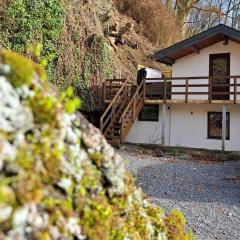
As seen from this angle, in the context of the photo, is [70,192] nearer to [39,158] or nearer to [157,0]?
[39,158]

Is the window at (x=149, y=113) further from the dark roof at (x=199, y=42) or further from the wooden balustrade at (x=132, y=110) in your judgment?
the dark roof at (x=199, y=42)

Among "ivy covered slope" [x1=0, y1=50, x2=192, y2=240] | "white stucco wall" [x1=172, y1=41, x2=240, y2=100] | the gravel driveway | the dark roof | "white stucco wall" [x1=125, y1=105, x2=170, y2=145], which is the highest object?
the dark roof

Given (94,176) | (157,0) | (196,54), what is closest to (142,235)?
(94,176)

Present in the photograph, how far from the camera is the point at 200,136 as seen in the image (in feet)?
59.0

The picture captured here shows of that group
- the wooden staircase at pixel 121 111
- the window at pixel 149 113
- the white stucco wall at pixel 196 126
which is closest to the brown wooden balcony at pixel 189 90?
the wooden staircase at pixel 121 111

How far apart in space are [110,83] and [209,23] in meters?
21.4

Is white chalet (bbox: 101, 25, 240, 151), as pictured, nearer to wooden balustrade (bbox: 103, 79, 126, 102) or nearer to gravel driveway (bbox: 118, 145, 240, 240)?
wooden balustrade (bbox: 103, 79, 126, 102)

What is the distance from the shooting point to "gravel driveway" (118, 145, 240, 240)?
7016 millimetres

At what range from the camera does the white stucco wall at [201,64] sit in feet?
56.5

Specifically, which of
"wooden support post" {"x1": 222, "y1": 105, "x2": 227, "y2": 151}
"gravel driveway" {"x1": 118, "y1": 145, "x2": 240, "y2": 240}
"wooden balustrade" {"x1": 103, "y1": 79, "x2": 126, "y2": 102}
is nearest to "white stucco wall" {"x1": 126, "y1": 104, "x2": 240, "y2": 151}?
"wooden support post" {"x1": 222, "y1": 105, "x2": 227, "y2": 151}

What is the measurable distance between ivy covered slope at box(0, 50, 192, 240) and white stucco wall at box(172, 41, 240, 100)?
1620 centimetres

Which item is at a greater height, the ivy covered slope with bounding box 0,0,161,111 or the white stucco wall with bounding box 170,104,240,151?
the ivy covered slope with bounding box 0,0,161,111

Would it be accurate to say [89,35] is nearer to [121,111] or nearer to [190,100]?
[121,111]

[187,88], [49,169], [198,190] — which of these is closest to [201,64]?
[187,88]
